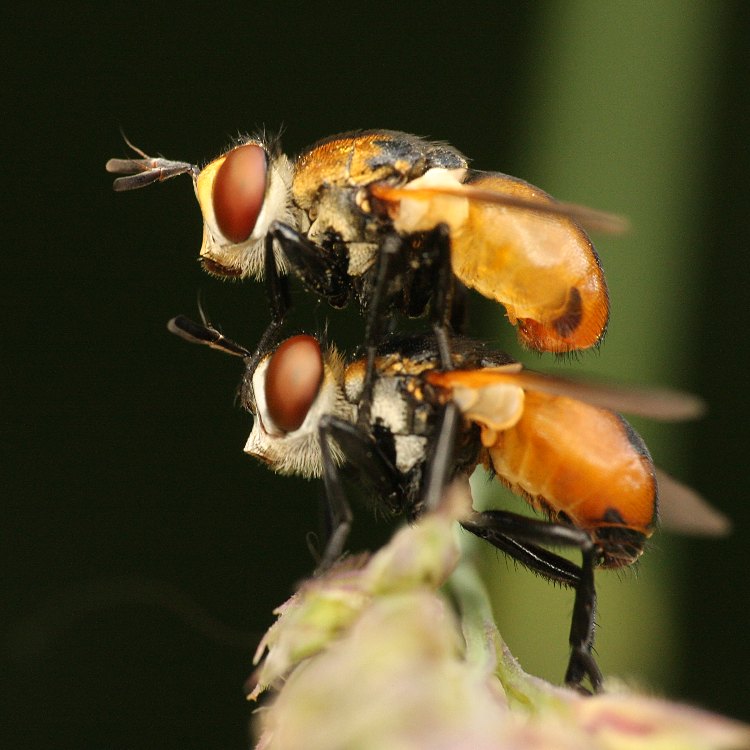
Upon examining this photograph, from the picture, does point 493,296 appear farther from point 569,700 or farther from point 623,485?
point 569,700

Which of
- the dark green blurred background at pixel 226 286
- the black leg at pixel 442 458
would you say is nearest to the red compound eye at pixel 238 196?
the black leg at pixel 442 458

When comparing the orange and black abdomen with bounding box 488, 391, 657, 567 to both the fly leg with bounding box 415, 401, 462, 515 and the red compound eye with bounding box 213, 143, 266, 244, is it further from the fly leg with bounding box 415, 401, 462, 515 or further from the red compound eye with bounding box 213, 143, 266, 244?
the red compound eye with bounding box 213, 143, 266, 244

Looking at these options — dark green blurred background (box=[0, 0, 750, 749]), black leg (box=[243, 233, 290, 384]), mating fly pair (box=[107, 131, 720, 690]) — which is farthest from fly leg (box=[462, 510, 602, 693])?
dark green blurred background (box=[0, 0, 750, 749])

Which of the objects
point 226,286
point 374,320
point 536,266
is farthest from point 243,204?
point 226,286

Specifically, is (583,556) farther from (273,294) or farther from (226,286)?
(226,286)

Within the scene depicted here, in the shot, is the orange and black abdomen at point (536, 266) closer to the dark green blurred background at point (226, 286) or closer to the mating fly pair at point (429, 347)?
the mating fly pair at point (429, 347)

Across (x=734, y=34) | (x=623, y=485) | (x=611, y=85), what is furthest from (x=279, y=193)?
(x=734, y=34)
